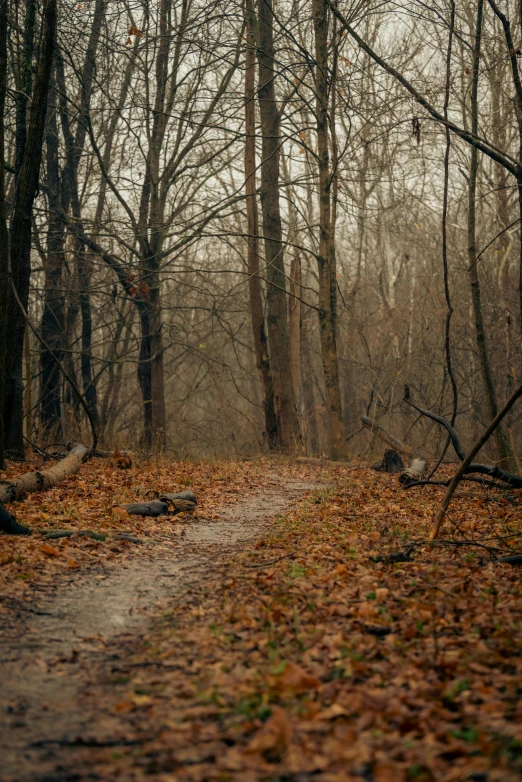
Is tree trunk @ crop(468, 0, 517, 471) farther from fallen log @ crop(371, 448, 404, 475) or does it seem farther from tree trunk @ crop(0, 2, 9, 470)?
tree trunk @ crop(0, 2, 9, 470)

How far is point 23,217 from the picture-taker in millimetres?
11781

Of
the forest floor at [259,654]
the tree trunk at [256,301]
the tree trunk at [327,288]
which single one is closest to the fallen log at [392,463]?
the tree trunk at [327,288]

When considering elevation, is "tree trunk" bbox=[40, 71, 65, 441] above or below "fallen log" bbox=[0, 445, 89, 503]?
above

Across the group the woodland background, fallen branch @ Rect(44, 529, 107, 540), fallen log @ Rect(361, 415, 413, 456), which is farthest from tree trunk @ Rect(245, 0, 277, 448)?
fallen branch @ Rect(44, 529, 107, 540)

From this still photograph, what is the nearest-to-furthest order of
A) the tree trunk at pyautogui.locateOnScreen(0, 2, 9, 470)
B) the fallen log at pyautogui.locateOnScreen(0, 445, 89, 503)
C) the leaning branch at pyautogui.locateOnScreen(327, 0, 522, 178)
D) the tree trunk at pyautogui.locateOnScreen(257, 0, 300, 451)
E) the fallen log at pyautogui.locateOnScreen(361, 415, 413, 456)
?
the fallen log at pyautogui.locateOnScreen(0, 445, 89, 503) → the leaning branch at pyautogui.locateOnScreen(327, 0, 522, 178) → the tree trunk at pyautogui.locateOnScreen(0, 2, 9, 470) → the fallen log at pyautogui.locateOnScreen(361, 415, 413, 456) → the tree trunk at pyautogui.locateOnScreen(257, 0, 300, 451)

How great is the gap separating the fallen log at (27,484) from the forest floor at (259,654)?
10.5 inches

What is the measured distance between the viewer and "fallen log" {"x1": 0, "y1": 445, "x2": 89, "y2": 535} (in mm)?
7180

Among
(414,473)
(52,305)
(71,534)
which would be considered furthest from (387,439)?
(71,534)

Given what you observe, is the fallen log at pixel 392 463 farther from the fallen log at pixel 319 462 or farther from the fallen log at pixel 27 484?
the fallen log at pixel 27 484

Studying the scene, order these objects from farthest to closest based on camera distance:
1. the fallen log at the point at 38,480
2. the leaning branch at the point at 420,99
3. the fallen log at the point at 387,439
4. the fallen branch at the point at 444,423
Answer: the fallen log at the point at 387,439
the fallen branch at the point at 444,423
the leaning branch at the point at 420,99
the fallen log at the point at 38,480

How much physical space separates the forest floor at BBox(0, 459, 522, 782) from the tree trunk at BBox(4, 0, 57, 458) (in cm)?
520

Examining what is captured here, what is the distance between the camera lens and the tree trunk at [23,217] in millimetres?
10492

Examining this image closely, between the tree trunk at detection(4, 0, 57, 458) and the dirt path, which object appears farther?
the tree trunk at detection(4, 0, 57, 458)

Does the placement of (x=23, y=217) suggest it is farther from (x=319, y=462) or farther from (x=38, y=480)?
(x=319, y=462)
